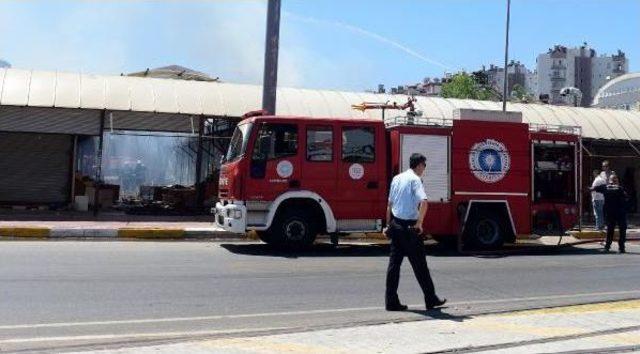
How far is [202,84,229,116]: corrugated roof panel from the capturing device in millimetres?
21456

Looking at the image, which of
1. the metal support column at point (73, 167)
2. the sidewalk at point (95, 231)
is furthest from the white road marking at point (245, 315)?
the metal support column at point (73, 167)

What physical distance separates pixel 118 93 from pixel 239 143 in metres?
8.92

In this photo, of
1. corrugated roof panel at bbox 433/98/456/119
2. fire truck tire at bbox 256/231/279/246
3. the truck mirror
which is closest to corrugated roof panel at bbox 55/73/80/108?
fire truck tire at bbox 256/231/279/246

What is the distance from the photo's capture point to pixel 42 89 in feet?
68.3

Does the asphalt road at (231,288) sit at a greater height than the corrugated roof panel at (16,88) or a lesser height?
lesser

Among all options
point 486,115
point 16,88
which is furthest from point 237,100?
point 486,115

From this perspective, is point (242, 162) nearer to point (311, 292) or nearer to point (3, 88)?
point (311, 292)

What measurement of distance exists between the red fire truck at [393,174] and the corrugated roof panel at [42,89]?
850 centimetres

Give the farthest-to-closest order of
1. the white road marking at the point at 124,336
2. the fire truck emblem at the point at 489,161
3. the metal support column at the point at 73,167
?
1. the metal support column at the point at 73,167
2. the fire truck emblem at the point at 489,161
3. the white road marking at the point at 124,336

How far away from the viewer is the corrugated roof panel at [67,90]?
20344 mm

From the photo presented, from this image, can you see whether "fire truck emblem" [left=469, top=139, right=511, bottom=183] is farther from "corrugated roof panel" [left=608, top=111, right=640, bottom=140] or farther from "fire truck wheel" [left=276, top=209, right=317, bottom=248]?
"corrugated roof panel" [left=608, top=111, right=640, bottom=140]

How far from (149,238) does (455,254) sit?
697cm

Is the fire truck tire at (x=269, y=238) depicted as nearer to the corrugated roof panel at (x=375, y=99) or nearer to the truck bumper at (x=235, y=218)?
the truck bumper at (x=235, y=218)

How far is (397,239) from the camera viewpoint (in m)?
7.90
